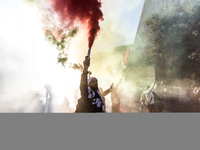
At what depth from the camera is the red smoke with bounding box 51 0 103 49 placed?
4057 mm

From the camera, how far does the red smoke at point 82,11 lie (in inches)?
160

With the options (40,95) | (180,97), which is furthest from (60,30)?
(180,97)

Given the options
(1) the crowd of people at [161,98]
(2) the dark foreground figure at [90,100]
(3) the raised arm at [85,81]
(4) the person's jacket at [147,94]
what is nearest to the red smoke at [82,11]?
(3) the raised arm at [85,81]

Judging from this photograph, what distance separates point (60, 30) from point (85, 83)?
3.10 m

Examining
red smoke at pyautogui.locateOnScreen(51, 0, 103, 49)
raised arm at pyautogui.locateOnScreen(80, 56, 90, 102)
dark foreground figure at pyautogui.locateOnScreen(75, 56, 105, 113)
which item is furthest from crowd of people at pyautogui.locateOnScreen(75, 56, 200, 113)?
red smoke at pyautogui.locateOnScreen(51, 0, 103, 49)

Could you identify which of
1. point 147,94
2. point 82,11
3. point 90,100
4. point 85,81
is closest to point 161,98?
point 147,94

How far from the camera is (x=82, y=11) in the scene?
4.12 metres

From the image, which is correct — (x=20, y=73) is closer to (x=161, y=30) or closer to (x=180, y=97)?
(x=161, y=30)

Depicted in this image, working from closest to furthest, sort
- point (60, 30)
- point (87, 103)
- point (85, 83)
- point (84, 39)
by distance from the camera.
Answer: point (85, 83)
point (87, 103)
point (60, 30)
point (84, 39)

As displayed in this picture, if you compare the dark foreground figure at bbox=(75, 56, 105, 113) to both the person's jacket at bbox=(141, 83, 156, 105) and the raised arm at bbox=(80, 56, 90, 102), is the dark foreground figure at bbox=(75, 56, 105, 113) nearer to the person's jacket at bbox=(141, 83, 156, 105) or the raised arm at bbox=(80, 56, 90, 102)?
the raised arm at bbox=(80, 56, 90, 102)

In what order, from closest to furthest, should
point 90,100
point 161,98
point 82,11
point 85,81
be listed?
point 85,81 → point 90,100 → point 82,11 → point 161,98

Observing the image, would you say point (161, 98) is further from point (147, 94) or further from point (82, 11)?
point (82, 11)

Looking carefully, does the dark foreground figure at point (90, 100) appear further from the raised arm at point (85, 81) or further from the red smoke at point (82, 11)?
the red smoke at point (82, 11)

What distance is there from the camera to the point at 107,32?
5082mm
